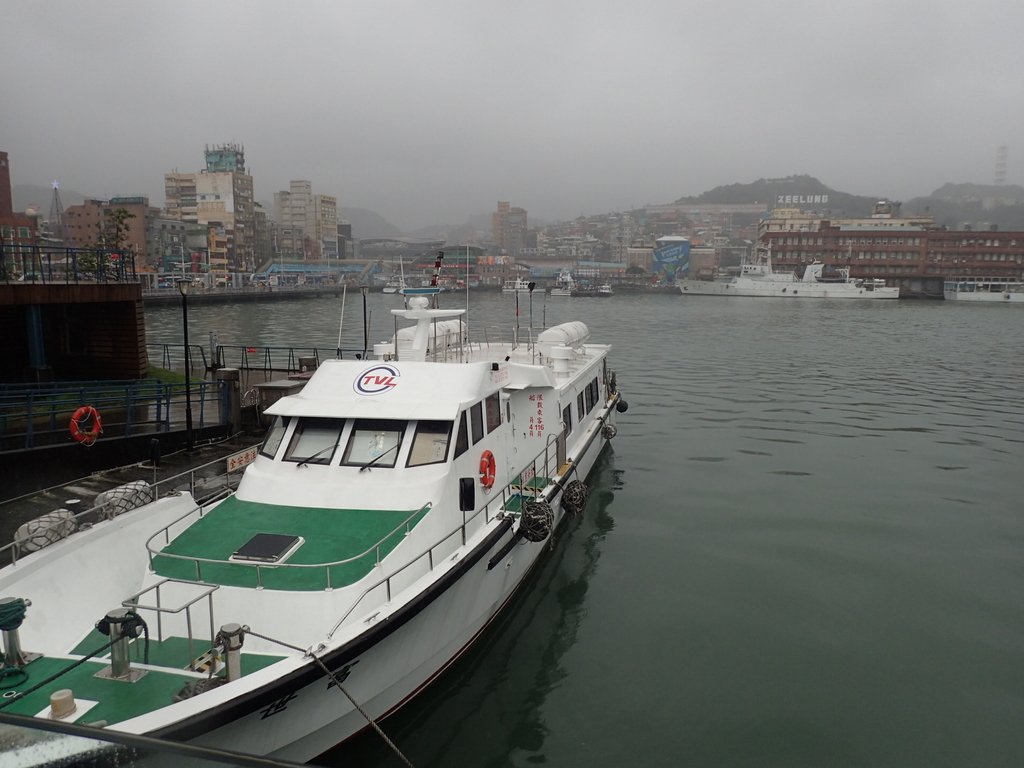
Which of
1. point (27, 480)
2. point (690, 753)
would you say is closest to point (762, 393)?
point (690, 753)

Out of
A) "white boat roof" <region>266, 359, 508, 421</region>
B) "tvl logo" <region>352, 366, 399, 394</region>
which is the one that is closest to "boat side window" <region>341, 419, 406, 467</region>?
"white boat roof" <region>266, 359, 508, 421</region>

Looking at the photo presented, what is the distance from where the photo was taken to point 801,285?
433 ft

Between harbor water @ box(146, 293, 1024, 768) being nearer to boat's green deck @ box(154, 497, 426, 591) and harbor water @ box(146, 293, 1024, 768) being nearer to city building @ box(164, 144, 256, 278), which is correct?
boat's green deck @ box(154, 497, 426, 591)

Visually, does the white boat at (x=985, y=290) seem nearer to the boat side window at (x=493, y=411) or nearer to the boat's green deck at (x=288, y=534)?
the boat side window at (x=493, y=411)

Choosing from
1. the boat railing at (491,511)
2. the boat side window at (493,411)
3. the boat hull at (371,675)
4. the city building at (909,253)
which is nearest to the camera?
the boat hull at (371,675)

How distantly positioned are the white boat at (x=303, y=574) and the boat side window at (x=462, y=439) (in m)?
0.03

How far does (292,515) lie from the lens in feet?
32.9

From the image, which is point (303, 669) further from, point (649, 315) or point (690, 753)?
point (649, 315)

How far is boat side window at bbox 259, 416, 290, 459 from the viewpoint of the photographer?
11.4 meters

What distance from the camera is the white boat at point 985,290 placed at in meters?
122

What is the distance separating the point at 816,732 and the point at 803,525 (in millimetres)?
7454

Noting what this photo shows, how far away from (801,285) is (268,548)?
136928mm

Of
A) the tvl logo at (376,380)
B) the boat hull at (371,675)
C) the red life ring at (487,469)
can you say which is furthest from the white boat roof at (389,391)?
the boat hull at (371,675)

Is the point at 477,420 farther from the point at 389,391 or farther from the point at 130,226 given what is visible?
the point at 130,226
